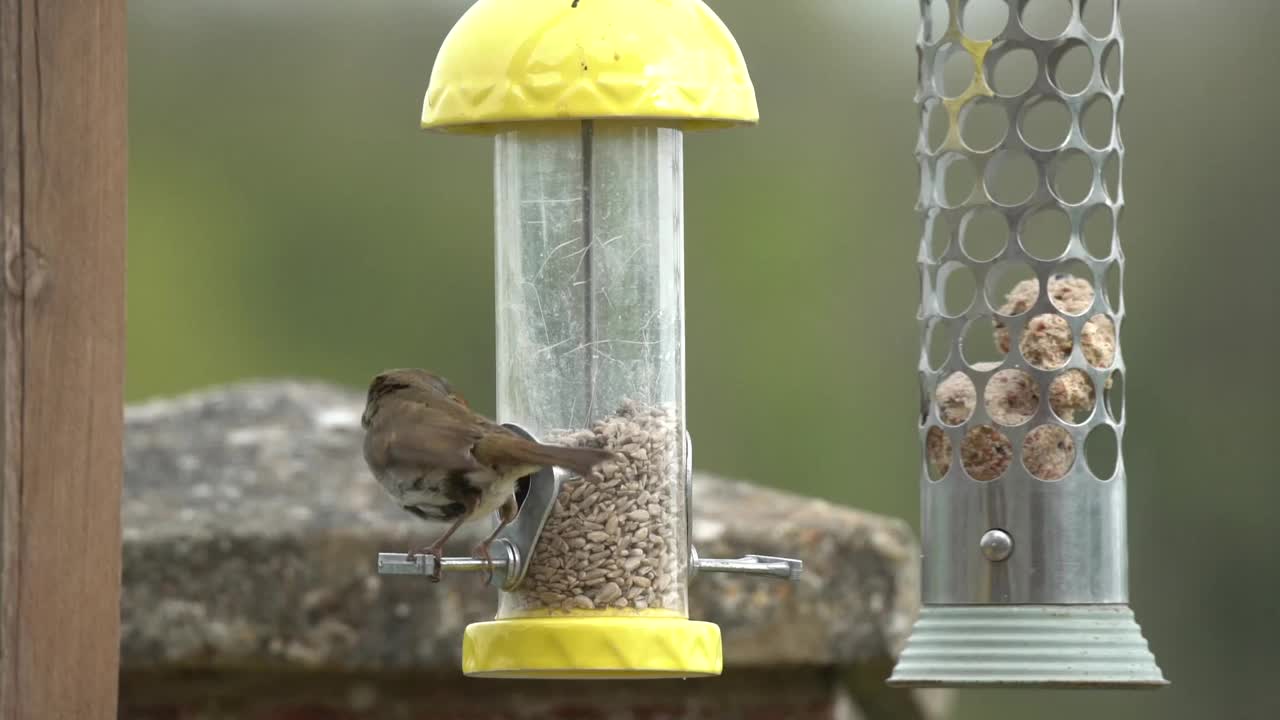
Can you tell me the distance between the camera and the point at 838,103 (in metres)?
23.2

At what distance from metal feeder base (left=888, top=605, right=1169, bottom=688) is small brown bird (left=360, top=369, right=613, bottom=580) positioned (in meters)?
0.78

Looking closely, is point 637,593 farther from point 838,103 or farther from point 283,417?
point 838,103

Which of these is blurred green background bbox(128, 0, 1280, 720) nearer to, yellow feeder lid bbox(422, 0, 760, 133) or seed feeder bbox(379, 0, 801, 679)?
seed feeder bbox(379, 0, 801, 679)

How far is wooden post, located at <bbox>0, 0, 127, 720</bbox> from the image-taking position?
376 cm

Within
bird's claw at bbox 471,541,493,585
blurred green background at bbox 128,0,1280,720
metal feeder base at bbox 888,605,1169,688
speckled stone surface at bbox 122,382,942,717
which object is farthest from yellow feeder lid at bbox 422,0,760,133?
blurred green background at bbox 128,0,1280,720

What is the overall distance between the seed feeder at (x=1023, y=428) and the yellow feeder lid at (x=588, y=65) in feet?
1.94

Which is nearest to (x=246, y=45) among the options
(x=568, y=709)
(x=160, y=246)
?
(x=160, y=246)

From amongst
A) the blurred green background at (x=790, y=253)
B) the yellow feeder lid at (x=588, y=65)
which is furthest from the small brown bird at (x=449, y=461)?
the blurred green background at (x=790, y=253)

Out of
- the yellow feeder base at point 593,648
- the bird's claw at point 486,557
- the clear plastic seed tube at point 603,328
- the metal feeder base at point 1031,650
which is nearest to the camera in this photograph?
the metal feeder base at point 1031,650

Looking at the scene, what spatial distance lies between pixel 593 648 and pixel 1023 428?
99 centimetres

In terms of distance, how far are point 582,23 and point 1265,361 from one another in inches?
641

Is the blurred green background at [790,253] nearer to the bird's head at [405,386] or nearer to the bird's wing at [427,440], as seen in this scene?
the bird's head at [405,386]

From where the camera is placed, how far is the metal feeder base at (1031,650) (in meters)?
4.57

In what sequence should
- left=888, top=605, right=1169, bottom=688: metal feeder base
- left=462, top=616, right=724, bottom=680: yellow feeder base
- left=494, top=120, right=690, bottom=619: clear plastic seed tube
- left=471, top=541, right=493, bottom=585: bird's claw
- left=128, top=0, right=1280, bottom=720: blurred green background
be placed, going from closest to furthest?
left=888, top=605, right=1169, bottom=688: metal feeder base → left=462, top=616, right=724, bottom=680: yellow feeder base → left=471, top=541, right=493, bottom=585: bird's claw → left=494, top=120, right=690, bottom=619: clear plastic seed tube → left=128, top=0, right=1280, bottom=720: blurred green background
